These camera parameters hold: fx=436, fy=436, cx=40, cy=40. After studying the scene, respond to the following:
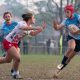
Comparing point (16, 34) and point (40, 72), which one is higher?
point (16, 34)

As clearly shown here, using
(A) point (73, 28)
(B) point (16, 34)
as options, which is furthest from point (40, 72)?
(B) point (16, 34)

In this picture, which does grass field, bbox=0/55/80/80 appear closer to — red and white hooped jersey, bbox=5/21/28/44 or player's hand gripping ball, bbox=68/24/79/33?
red and white hooped jersey, bbox=5/21/28/44

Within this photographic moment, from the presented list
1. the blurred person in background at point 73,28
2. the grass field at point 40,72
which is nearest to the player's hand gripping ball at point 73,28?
the blurred person in background at point 73,28

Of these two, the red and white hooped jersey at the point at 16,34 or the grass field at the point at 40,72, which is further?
the grass field at the point at 40,72

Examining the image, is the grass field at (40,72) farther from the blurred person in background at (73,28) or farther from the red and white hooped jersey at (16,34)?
the red and white hooped jersey at (16,34)

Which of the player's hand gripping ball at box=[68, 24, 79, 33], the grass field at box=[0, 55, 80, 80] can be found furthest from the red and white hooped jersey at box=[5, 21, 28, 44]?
the player's hand gripping ball at box=[68, 24, 79, 33]

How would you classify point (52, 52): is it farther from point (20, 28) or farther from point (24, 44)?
point (20, 28)

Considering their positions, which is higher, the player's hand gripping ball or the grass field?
the player's hand gripping ball

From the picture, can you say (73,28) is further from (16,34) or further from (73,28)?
(16,34)

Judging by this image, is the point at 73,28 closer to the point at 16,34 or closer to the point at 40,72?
the point at 16,34

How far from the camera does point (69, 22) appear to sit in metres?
11.0

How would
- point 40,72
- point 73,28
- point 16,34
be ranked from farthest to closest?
point 40,72, point 73,28, point 16,34

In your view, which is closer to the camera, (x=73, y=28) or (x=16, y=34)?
(x=16, y=34)

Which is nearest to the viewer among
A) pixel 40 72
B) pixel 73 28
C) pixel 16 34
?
pixel 16 34
